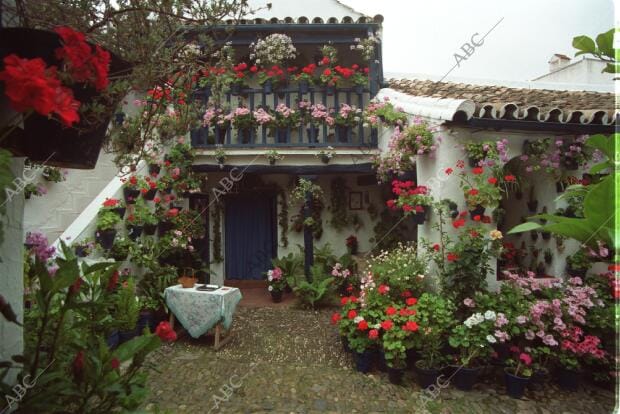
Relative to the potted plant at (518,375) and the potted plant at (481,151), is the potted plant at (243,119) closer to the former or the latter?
the potted plant at (481,151)

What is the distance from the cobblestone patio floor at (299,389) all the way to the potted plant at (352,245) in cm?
331

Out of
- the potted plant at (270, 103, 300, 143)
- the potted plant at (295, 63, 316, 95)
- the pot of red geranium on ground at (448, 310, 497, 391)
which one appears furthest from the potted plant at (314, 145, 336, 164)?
the pot of red geranium on ground at (448, 310, 497, 391)

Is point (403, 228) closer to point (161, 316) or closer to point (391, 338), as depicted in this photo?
point (391, 338)

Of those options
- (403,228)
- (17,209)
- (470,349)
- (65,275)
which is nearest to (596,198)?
(65,275)

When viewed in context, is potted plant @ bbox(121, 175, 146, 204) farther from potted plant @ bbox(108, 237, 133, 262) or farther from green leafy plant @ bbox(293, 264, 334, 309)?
green leafy plant @ bbox(293, 264, 334, 309)

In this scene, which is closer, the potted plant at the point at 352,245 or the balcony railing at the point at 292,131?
the balcony railing at the point at 292,131

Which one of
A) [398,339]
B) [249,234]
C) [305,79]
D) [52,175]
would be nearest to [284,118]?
[305,79]

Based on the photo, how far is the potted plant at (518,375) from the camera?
3938 millimetres

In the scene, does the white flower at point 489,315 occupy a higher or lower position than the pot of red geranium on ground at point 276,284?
higher

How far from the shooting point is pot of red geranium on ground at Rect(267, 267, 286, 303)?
7.38 m

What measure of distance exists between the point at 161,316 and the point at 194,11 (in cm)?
502

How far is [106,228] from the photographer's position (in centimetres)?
502

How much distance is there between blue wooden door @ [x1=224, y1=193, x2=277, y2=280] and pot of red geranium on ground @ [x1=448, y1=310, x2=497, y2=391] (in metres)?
5.24

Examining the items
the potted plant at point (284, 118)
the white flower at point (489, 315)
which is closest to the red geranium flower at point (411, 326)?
the white flower at point (489, 315)
